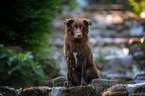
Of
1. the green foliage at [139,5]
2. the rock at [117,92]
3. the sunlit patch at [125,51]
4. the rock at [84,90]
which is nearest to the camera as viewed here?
the rock at [117,92]

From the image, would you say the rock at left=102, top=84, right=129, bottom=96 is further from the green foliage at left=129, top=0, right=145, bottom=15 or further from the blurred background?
the green foliage at left=129, top=0, right=145, bottom=15

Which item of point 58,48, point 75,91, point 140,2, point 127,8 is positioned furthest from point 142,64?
point 127,8

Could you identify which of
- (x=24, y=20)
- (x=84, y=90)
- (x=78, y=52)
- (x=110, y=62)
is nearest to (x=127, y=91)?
(x=84, y=90)

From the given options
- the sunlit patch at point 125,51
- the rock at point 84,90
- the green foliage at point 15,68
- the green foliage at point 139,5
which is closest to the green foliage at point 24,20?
the green foliage at point 15,68

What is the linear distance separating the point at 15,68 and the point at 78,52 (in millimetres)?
2875

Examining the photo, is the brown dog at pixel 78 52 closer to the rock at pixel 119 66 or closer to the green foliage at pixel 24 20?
the green foliage at pixel 24 20

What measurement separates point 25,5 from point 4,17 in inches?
35.4

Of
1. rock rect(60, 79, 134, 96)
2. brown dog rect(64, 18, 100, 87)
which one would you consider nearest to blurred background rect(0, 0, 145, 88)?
brown dog rect(64, 18, 100, 87)

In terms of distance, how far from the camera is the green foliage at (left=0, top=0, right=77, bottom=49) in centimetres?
634

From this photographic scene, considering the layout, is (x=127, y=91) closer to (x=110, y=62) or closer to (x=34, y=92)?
Result: (x=34, y=92)

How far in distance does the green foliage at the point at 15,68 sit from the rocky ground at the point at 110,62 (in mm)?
1322

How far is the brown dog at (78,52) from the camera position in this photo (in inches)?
125

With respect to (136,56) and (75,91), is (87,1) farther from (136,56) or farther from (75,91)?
(75,91)

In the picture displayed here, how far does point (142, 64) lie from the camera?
8.17 m
